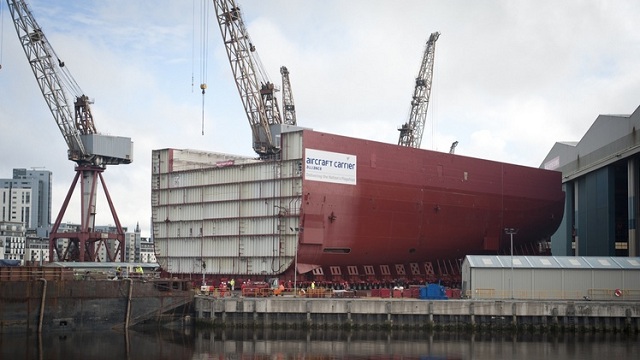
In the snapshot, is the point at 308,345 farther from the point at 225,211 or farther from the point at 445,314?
the point at 225,211

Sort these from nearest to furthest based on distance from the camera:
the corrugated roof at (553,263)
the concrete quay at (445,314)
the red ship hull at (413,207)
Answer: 1. the concrete quay at (445,314)
2. the corrugated roof at (553,263)
3. the red ship hull at (413,207)

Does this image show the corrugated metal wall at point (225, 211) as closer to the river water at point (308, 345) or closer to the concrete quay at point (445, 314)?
the concrete quay at point (445, 314)

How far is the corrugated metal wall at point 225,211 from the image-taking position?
70.2 meters

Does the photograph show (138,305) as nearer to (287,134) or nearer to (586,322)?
(287,134)

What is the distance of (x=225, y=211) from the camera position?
76375 millimetres

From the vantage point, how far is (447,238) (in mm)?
82562

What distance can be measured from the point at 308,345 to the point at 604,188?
42282 mm

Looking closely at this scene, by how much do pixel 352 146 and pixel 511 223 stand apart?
88.3ft

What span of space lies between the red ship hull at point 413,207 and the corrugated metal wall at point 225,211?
206 cm

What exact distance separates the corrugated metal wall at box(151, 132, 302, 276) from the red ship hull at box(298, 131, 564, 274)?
206 centimetres

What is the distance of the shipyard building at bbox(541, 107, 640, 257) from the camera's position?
71812 millimetres

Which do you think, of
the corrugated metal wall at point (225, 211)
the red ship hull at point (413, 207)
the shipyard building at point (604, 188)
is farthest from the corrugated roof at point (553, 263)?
the corrugated metal wall at point (225, 211)

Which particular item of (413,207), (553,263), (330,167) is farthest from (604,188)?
(330,167)

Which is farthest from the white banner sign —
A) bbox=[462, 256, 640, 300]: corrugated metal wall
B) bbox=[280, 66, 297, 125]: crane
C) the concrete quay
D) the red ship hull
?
bbox=[280, 66, 297, 125]: crane
